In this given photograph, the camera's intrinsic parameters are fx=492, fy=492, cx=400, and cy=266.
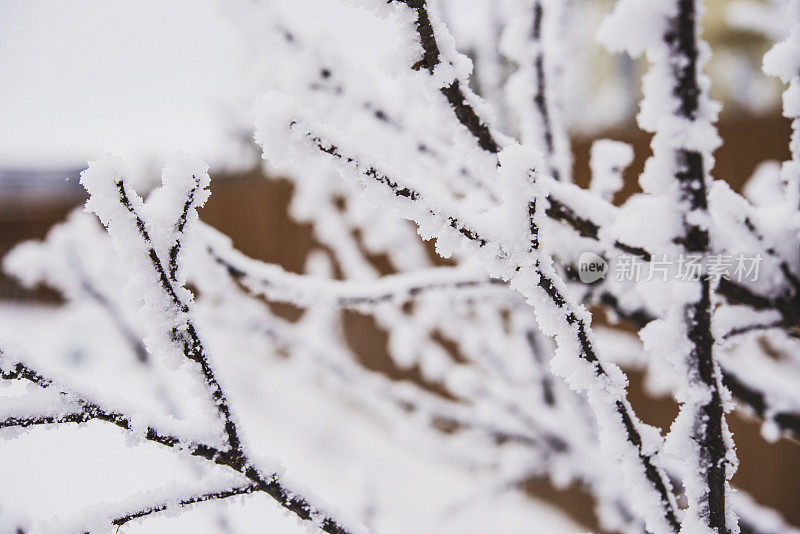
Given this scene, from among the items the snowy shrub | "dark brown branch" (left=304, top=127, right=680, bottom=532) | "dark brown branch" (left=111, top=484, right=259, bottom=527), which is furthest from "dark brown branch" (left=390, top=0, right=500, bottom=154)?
"dark brown branch" (left=111, top=484, right=259, bottom=527)

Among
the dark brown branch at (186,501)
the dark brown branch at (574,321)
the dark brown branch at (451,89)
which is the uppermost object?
the dark brown branch at (451,89)

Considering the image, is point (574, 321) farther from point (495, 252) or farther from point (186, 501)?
point (186, 501)

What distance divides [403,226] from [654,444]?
1.77 metres

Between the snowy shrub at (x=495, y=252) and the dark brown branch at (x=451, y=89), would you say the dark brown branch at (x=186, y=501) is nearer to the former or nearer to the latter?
the snowy shrub at (x=495, y=252)

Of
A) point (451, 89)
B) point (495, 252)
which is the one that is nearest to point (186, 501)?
point (495, 252)

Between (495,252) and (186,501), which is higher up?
(495,252)

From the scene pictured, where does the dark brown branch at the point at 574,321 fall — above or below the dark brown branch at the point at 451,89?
below

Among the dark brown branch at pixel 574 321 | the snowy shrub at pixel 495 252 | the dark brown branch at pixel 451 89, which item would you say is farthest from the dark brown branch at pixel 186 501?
the dark brown branch at pixel 451 89

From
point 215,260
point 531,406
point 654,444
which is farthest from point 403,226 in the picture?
point 654,444

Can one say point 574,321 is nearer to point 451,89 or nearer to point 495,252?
point 495,252

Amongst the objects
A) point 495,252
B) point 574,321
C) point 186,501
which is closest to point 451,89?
point 495,252

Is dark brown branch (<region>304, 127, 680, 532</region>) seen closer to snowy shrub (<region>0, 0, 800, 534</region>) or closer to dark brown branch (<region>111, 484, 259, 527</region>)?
snowy shrub (<region>0, 0, 800, 534</region>)

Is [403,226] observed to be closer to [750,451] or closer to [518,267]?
[518,267]

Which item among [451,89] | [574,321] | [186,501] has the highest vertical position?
[451,89]
